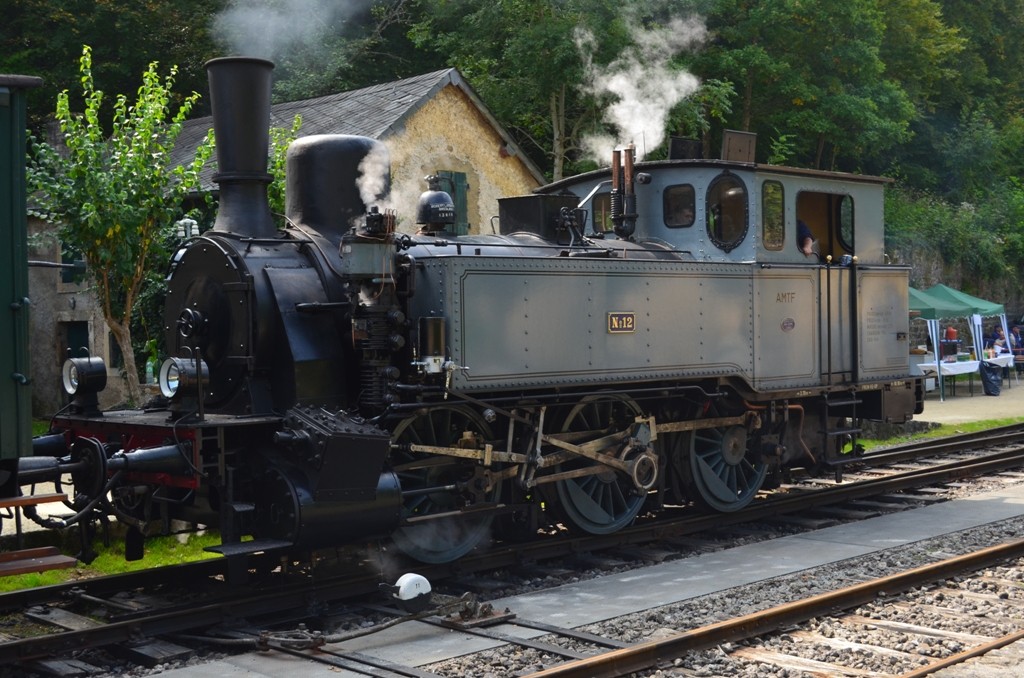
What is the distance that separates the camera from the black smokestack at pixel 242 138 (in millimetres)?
7273

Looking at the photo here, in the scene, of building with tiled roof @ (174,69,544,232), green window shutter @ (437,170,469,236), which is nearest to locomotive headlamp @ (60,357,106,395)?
green window shutter @ (437,170,469,236)

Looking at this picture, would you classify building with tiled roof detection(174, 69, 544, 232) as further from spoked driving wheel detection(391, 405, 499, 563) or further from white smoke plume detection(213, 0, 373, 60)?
spoked driving wheel detection(391, 405, 499, 563)

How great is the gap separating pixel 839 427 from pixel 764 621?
4929mm

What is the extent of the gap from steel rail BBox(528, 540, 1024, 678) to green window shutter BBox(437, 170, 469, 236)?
3.73 m

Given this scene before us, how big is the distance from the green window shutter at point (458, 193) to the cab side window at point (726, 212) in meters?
2.12

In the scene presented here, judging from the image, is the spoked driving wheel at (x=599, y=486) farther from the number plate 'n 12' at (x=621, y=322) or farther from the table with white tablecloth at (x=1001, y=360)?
the table with white tablecloth at (x=1001, y=360)

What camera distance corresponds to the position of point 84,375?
7098mm

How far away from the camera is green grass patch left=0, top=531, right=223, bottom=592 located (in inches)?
305

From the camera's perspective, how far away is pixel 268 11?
1308 cm

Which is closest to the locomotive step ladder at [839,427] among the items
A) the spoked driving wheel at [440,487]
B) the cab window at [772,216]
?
the cab window at [772,216]

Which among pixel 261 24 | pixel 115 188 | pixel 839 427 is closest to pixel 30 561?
pixel 115 188

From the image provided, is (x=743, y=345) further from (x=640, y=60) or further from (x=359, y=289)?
(x=640, y=60)

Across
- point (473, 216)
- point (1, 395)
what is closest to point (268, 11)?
point (473, 216)

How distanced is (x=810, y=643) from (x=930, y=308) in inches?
645
